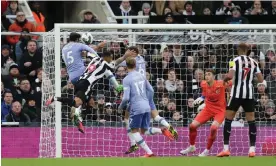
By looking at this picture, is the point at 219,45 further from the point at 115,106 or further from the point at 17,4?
the point at 17,4

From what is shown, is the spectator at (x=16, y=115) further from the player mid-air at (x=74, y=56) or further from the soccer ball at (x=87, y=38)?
the soccer ball at (x=87, y=38)

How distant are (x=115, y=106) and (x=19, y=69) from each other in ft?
7.96

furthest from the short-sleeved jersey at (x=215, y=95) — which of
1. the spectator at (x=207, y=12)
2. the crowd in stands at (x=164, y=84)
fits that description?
the spectator at (x=207, y=12)

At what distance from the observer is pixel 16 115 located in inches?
825

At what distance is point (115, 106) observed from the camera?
2069 centimetres

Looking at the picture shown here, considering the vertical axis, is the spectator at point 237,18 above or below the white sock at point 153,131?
above

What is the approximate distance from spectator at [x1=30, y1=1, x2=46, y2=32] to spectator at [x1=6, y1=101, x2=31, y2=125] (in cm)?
295

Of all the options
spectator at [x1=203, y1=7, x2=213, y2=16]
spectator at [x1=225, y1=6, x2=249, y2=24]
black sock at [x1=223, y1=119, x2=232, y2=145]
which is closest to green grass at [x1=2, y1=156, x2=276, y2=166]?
black sock at [x1=223, y1=119, x2=232, y2=145]

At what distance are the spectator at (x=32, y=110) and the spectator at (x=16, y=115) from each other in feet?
0.41

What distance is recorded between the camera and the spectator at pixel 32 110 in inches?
832

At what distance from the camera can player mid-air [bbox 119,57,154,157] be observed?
18234 millimetres

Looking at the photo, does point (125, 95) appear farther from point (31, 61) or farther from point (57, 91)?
point (31, 61)

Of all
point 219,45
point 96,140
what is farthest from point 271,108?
point 96,140

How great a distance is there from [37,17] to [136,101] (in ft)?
21.2
